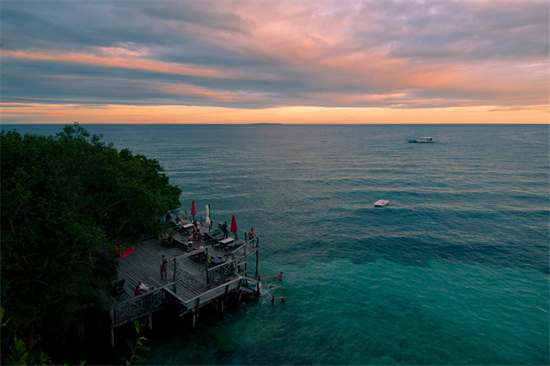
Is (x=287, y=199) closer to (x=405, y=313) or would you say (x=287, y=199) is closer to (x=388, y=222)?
(x=388, y=222)

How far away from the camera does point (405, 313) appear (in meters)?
22.8

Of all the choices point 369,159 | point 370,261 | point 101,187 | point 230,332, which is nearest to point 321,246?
point 370,261

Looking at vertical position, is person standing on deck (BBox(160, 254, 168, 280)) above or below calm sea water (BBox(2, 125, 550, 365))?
above

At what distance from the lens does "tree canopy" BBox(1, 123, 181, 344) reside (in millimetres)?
13148

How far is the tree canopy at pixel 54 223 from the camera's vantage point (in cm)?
1315

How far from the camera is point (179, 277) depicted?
2209cm

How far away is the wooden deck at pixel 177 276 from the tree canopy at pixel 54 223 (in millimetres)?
2287

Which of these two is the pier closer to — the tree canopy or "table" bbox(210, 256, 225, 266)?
"table" bbox(210, 256, 225, 266)

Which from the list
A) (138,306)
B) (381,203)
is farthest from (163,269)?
(381,203)

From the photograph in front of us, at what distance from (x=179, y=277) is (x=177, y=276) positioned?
0.19 meters

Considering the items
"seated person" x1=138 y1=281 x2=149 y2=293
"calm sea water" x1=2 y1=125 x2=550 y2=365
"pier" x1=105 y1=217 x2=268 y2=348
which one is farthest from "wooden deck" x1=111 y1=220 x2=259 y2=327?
"calm sea water" x1=2 y1=125 x2=550 y2=365

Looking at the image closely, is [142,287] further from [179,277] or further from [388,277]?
[388,277]

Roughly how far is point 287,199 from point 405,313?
1334 inches

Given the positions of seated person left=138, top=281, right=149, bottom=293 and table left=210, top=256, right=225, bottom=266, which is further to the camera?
table left=210, top=256, right=225, bottom=266
